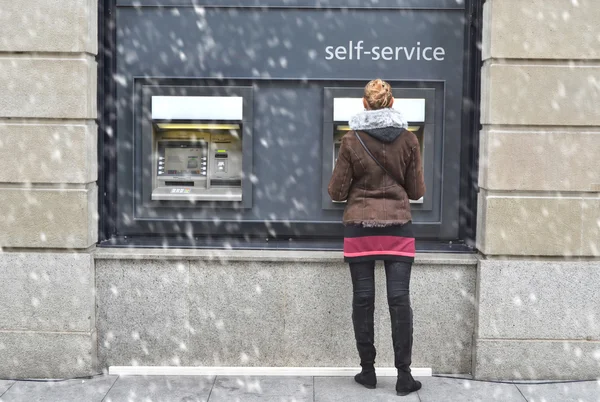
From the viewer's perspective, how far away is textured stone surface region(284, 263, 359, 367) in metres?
5.77

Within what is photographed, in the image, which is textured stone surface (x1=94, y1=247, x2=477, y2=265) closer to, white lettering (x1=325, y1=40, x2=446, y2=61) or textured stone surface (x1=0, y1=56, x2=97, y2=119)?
A: textured stone surface (x1=0, y1=56, x2=97, y2=119)

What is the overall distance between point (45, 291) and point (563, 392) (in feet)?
11.9

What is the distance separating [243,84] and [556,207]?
2402 mm

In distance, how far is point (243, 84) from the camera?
5984mm

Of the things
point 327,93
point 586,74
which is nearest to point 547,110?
point 586,74

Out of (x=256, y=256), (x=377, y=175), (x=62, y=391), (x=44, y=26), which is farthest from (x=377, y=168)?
(x=62, y=391)

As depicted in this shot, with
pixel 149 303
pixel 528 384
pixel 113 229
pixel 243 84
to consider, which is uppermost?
pixel 243 84

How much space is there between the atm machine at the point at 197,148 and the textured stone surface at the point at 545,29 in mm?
1916

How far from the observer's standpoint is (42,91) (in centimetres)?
561

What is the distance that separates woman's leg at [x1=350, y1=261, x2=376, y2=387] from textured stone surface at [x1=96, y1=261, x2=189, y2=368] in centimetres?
126

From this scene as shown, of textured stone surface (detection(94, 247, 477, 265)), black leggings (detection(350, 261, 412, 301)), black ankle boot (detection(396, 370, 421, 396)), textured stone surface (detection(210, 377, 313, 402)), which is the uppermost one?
textured stone surface (detection(94, 247, 477, 265))

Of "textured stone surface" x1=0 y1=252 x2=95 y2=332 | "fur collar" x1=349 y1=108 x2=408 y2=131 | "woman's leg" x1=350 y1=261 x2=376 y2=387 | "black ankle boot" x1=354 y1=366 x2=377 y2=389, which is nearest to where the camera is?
"fur collar" x1=349 y1=108 x2=408 y2=131

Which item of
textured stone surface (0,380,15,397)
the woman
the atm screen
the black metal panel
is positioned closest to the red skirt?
the woman

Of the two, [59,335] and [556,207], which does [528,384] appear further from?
[59,335]
